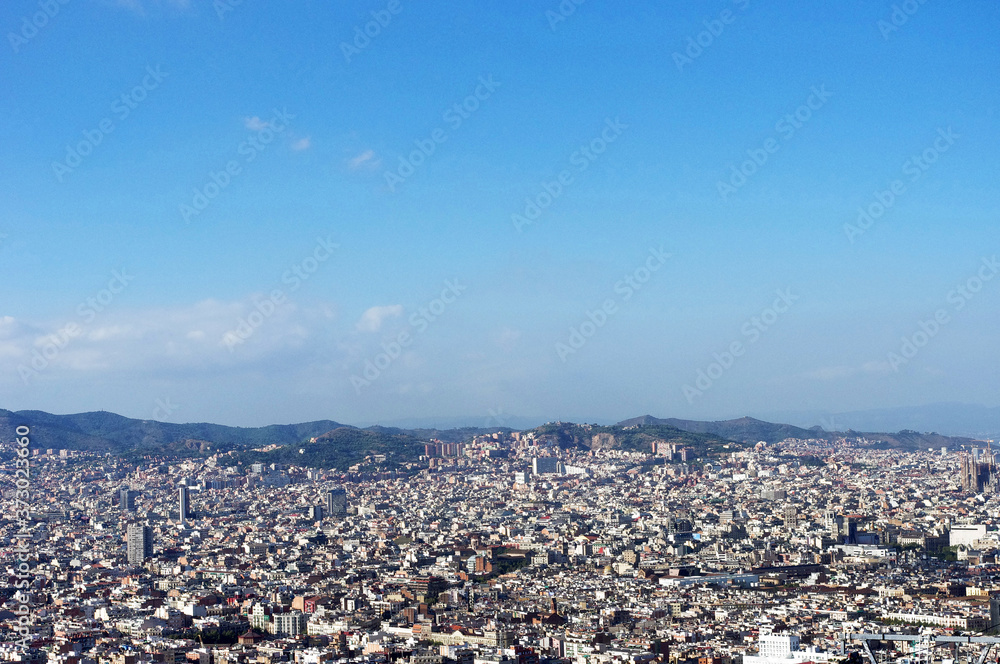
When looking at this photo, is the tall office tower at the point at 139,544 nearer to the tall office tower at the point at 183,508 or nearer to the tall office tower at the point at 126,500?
the tall office tower at the point at 183,508

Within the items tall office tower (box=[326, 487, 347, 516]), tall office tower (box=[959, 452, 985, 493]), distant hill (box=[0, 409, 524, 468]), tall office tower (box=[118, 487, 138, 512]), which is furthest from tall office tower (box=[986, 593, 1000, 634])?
distant hill (box=[0, 409, 524, 468])

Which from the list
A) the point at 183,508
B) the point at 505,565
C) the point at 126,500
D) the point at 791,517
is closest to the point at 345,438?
the point at 126,500

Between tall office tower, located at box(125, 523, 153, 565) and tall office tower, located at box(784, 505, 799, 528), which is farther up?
tall office tower, located at box(784, 505, 799, 528)

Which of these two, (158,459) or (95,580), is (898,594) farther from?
(158,459)

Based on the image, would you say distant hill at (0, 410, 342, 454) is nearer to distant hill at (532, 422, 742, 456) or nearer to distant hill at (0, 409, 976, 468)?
distant hill at (0, 409, 976, 468)

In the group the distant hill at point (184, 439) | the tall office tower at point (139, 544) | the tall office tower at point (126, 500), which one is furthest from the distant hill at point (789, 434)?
the tall office tower at point (139, 544)

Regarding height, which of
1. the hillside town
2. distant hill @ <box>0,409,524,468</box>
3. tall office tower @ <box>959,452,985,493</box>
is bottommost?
the hillside town
